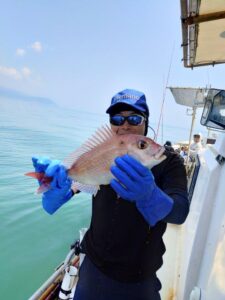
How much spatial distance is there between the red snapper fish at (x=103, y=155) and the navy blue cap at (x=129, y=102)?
333 mm

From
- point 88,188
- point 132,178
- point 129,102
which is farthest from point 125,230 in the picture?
point 129,102

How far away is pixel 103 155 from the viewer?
1.37m

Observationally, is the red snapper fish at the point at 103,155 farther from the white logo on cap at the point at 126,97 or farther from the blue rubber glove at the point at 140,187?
the white logo on cap at the point at 126,97

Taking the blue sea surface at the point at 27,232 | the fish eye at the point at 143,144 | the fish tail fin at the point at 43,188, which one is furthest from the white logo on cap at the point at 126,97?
the blue sea surface at the point at 27,232

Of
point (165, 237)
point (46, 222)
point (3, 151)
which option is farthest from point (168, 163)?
point (3, 151)

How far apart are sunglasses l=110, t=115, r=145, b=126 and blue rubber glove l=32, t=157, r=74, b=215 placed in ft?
1.52

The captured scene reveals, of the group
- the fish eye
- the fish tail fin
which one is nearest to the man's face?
the fish eye

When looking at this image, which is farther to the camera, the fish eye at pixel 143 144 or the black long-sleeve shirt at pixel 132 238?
the black long-sleeve shirt at pixel 132 238

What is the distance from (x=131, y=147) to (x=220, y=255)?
0.70m

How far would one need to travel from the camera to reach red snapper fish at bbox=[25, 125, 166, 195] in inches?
50.1

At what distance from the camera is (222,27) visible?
191cm

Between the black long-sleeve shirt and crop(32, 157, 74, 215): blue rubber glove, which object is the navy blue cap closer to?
the black long-sleeve shirt

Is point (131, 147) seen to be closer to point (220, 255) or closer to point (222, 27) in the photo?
point (220, 255)

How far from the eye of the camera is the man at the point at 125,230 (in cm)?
159
